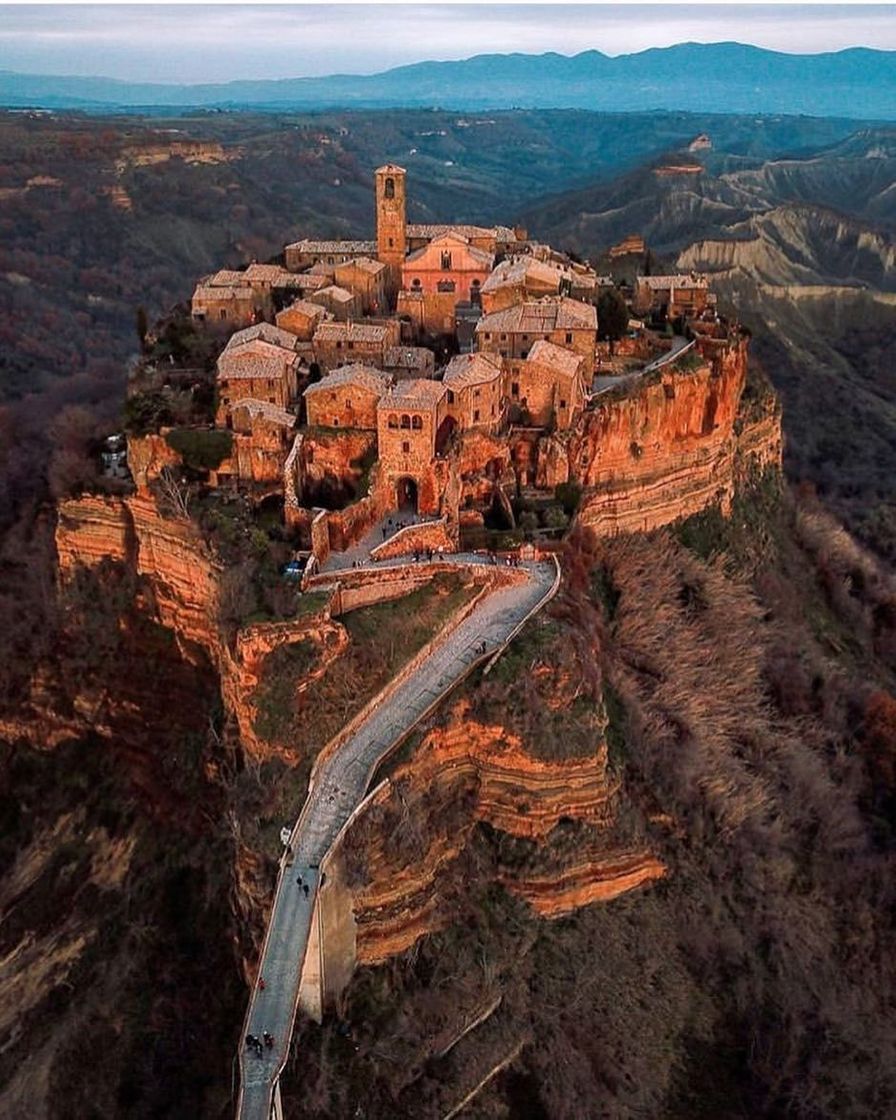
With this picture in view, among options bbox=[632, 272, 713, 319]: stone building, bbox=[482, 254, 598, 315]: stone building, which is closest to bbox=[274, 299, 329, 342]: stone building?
bbox=[482, 254, 598, 315]: stone building

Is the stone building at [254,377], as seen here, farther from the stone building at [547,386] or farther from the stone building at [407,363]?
the stone building at [547,386]

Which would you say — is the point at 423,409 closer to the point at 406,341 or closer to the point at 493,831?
the point at 406,341

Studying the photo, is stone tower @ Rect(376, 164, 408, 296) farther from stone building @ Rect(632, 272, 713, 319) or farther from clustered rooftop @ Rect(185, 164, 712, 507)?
stone building @ Rect(632, 272, 713, 319)

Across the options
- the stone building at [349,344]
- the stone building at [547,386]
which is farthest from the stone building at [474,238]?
the stone building at [547,386]

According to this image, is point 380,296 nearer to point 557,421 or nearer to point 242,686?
point 557,421

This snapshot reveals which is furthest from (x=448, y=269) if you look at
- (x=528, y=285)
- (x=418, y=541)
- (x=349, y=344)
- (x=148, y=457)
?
(x=418, y=541)

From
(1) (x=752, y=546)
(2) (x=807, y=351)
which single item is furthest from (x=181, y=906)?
(2) (x=807, y=351)
